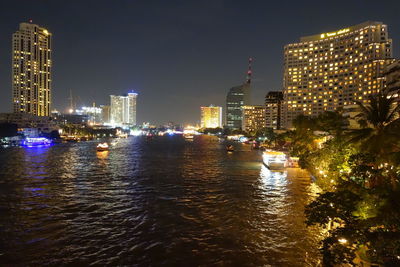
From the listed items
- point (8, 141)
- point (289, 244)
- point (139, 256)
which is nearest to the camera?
point (139, 256)

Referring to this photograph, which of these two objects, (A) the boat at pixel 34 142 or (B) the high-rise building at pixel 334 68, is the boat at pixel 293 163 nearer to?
(B) the high-rise building at pixel 334 68

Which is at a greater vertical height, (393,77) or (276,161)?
(393,77)

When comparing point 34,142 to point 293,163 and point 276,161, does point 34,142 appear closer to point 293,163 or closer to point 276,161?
point 293,163

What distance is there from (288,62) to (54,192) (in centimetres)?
18206

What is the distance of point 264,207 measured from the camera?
26688mm

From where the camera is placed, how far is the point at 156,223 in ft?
73.5

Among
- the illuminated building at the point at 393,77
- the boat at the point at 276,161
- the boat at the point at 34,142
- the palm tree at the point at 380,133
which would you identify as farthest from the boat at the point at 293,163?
the boat at the point at 34,142

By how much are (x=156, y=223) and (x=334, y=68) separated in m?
177

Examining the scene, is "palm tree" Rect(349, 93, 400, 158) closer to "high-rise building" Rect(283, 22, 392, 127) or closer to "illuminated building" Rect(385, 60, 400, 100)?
"illuminated building" Rect(385, 60, 400, 100)

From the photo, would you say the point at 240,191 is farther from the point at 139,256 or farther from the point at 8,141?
the point at 8,141

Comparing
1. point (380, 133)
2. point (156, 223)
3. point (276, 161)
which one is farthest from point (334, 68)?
point (156, 223)

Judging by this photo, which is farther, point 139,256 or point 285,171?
point 285,171

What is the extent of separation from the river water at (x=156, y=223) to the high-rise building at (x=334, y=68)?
128948 mm

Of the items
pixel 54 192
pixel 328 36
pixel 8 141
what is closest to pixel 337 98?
pixel 328 36
